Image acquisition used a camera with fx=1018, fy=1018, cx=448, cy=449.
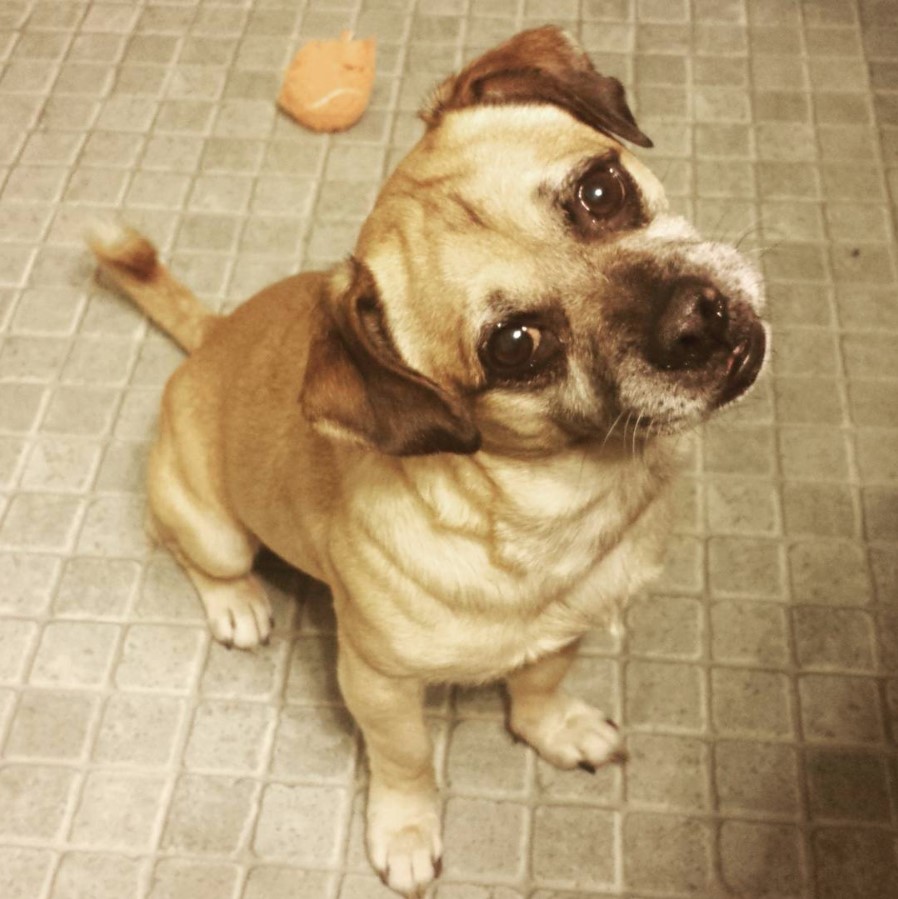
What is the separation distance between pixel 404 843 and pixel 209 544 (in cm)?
62

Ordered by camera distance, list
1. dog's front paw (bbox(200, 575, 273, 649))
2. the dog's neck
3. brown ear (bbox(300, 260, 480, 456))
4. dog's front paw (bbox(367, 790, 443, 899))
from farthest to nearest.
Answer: dog's front paw (bbox(200, 575, 273, 649))
dog's front paw (bbox(367, 790, 443, 899))
the dog's neck
brown ear (bbox(300, 260, 480, 456))

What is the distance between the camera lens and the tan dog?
1.21m

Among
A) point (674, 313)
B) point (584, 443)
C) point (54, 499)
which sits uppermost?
point (674, 313)

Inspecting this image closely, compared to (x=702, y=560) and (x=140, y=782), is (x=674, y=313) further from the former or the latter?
(x=140, y=782)

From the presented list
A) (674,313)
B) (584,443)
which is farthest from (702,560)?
(674,313)

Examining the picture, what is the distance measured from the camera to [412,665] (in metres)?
1.42

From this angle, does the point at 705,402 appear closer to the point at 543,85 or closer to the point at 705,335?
the point at 705,335

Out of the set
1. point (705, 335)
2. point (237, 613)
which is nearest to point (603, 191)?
point (705, 335)

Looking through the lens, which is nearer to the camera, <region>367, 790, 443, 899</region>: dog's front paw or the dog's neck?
the dog's neck

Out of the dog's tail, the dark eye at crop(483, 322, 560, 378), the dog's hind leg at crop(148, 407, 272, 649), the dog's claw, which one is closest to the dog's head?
the dark eye at crop(483, 322, 560, 378)

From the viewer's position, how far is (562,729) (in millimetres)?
1795

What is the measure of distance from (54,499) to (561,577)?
47.2 inches

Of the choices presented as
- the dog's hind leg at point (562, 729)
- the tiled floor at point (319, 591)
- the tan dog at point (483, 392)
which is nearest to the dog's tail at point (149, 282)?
the tiled floor at point (319, 591)

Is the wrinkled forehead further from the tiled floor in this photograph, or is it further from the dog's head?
the tiled floor
